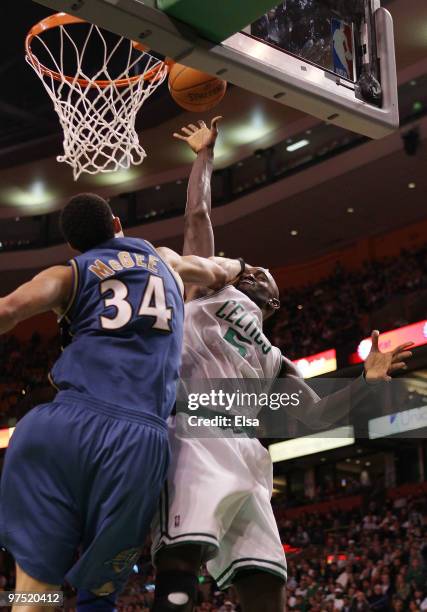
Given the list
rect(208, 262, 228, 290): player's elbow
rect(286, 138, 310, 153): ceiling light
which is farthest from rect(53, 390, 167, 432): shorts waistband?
rect(286, 138, 310, 153): ceiling light

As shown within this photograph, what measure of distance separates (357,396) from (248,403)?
44 centimetres

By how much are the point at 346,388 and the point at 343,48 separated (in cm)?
149

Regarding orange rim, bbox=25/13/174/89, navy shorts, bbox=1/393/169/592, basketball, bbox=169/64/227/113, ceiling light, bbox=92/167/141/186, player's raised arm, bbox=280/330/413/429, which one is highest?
ceiling light, bbox=92/167/141/186

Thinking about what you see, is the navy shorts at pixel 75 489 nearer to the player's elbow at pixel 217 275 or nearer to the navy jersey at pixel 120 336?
the navy jersey at pixel 120 336

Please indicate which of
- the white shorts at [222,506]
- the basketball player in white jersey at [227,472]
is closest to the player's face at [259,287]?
the basketball player in white jersey at [227,472]

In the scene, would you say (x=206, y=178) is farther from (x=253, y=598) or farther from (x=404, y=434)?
(x=404, y=434)

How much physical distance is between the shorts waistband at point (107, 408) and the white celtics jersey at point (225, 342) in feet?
2.19

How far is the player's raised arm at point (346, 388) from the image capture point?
11.4ft

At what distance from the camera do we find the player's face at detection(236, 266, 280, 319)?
384 centimetres

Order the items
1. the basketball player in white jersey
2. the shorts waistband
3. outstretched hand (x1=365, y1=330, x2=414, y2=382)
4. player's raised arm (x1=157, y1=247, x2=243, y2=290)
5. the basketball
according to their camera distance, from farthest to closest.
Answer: the basketball
outstretched hand (x1=365, y1=330, x2=414, y2=382)
player's raised arm (x1=157, y1=247, x2=243, y2=290)
the basketball player in white jersey
the shorts waistband

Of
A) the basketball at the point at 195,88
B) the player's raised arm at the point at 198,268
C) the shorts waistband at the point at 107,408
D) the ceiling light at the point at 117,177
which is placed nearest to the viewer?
the shorts waistband at the point at 107,408

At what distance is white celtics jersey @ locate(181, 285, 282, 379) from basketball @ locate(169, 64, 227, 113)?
173cm

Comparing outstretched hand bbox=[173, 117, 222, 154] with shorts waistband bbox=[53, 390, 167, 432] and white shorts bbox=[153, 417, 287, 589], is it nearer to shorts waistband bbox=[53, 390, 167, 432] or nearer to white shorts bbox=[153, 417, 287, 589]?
white shorts bbox=[153, 417, 287, 589]

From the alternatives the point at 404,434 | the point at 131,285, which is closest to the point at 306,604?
the point at 404,434
